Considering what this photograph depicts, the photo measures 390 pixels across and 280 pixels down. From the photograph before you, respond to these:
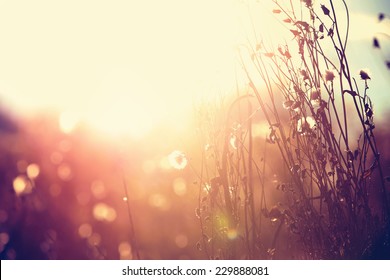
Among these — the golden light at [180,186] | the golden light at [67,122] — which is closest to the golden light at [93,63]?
the golden light at [67,122]

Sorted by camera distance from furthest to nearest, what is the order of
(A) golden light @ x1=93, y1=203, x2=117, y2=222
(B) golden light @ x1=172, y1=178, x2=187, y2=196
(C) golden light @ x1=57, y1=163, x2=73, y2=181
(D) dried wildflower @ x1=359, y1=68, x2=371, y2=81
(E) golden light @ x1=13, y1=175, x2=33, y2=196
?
1. (B) golden light @ x1=172, y1=178, x2=187, y2=196
2. (A) golden light @ x1=93, y1=203, x2=117, y2=222
3. (C) golden light @ x1=57, y1=163, x2=73, y2=181
4. (E) golden light @ x1=13, y1=175, x2=33, y2=196
5. (D) dried wildflower @ x1=359, y1=68, x2=371, y2=81

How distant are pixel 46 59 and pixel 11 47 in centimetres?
16

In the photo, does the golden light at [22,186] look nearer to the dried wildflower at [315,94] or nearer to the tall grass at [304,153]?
the tall grass at [304,153]

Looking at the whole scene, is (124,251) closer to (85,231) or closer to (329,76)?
(85,231)

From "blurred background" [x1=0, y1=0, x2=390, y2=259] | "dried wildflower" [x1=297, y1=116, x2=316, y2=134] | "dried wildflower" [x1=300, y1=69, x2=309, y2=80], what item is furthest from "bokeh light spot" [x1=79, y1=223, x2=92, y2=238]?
"dried wildflower" [x1=300, y1=69, x2=309, y2=80]

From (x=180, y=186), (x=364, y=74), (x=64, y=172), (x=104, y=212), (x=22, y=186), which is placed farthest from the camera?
(x=180, y=186)

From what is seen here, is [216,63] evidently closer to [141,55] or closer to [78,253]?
[141,55]

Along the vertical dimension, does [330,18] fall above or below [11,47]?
below

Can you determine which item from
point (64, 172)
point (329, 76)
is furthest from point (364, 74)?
point (64, 172)

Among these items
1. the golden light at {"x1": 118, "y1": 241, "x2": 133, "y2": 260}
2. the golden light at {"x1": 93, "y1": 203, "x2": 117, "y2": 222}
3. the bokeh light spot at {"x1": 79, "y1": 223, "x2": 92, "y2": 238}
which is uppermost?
the golden light at {"x1": 93, "y1": 203, "x2": 117, "y2": 222}

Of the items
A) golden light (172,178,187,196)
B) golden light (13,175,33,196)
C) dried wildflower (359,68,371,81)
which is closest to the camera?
dried wildflower (359,68,371,81)

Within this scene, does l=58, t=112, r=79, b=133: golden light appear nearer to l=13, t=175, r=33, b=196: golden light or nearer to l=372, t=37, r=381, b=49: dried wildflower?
l=13, t=175, r=33, b=196: golden light

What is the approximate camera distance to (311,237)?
1.54 metres
